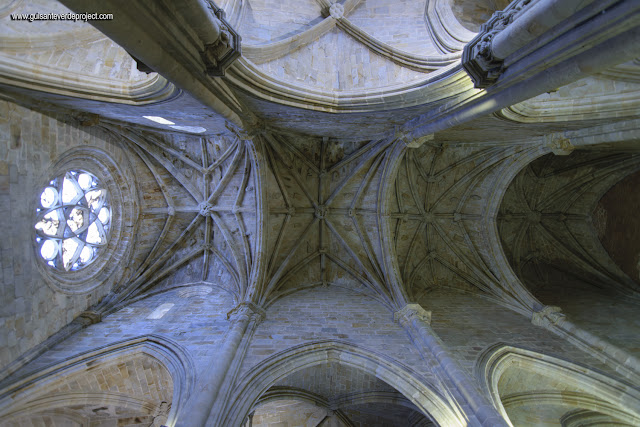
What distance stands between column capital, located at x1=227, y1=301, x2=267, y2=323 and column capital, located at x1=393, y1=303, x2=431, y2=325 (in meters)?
3.25

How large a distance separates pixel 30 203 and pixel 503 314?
10888 mm

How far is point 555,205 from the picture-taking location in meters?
12.0

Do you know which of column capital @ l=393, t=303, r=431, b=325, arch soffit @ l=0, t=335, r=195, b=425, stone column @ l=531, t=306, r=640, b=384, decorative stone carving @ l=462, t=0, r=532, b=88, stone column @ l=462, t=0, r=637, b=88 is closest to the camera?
stone column @ l=462, t=0, r=637, b=88

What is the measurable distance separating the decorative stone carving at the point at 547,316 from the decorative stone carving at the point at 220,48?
8.63 meters

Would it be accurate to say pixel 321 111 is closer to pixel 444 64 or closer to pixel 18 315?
pixel 444 64

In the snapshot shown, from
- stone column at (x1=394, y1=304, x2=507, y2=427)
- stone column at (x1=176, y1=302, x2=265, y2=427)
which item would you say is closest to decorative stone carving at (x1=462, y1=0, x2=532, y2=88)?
stone column at (x1=394, y1=304, x2=507, y2=427)

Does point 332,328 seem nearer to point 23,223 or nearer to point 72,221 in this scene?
point 23,223

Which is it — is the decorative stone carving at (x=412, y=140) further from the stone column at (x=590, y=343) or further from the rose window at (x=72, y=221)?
the rose window at (x=72, y=221)

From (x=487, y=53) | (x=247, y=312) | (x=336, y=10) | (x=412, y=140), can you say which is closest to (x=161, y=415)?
(x=247, y=312)

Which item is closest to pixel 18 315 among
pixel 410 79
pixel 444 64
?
pixel 410 79

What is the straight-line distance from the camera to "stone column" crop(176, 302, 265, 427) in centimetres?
477

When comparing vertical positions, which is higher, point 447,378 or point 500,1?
point 500,1

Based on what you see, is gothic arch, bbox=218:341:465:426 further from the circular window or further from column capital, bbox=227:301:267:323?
the circular window

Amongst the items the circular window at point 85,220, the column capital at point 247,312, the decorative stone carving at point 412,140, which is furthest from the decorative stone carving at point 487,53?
the circular window at point 85,220
